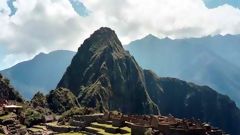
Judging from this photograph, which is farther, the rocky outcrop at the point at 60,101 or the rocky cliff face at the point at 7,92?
the rocky outcrop at the point at 60,101

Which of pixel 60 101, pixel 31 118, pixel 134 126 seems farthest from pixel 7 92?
pixel 134 126

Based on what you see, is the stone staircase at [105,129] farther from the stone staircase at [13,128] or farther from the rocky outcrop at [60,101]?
the rocky outcrop at [60,101]

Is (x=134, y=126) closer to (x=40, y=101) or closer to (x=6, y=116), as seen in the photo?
(x=6, y=116)

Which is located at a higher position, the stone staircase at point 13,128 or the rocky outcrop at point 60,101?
the rocky outcrop at point 60,101

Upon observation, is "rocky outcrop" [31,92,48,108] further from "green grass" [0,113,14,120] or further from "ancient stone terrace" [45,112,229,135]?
"ancient stone terrace" [45,112,229,135]

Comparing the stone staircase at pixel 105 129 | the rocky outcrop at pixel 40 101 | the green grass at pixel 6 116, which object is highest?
the rocky outcrop at pixel 40 101

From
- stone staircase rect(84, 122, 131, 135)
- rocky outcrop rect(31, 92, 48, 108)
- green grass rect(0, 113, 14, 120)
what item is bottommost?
stone staircase rect(84, 122, 131, 135)

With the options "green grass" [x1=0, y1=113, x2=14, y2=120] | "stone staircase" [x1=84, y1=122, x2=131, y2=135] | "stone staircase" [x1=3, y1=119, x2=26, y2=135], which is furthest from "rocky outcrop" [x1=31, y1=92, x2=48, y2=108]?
"stone staircase" [x1=84, y1=122, x2=131, y2=135]

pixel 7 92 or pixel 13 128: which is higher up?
pixel 7 92

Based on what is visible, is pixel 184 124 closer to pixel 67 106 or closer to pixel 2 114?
pixel 2 114

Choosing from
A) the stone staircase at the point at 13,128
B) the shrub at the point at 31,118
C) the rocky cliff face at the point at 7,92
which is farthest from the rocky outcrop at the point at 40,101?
the stone staircase at the point at 13,128

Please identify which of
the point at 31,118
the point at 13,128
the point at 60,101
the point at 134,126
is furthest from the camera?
the point at 60,101

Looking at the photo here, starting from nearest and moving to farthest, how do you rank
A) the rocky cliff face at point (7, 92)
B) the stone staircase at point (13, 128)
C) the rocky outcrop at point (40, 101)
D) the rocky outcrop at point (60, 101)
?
1. the stone staircase at point (13, 128)
2. the rocky outcrop at point (40, 101)
3. the rocky cliff face at point (7, 92)
4. the rocky outcrop at point (60, 101)

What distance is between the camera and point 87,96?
16175 centimetres
